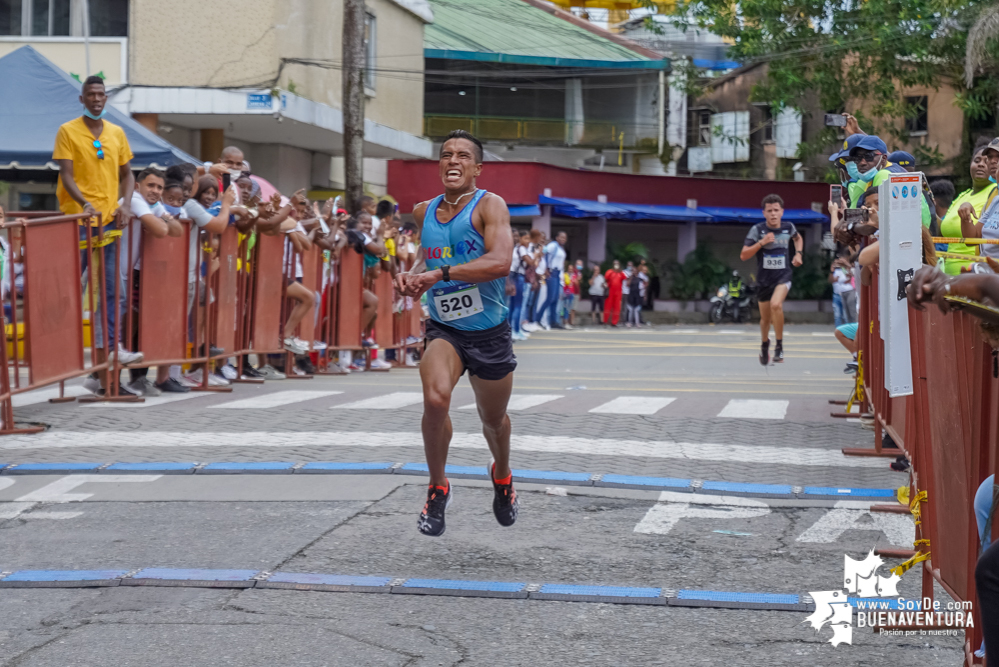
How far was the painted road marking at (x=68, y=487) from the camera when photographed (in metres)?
7.06

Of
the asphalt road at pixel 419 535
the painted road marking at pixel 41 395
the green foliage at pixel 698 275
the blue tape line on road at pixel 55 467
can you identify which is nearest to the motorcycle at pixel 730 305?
the green foliage at pixel 698 275

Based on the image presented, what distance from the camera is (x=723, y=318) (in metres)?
39.4

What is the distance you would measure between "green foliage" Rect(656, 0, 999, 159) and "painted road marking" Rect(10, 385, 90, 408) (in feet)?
91.1

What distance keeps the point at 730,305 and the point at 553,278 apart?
10618 mm

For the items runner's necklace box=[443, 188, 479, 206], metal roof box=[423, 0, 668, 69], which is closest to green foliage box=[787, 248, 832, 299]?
metal roof box=[423, 0, 668, 69]

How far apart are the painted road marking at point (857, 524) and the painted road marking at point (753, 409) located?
4094mm

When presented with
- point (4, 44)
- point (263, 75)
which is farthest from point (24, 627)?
point (4, 44)

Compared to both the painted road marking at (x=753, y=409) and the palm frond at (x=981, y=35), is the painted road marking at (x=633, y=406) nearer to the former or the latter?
the painted road marking at (x=753, y=409)

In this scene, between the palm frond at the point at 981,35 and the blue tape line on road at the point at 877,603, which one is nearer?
the blue tape line on road at the point at 877,603

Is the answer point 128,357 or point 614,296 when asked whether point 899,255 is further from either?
point 614,296

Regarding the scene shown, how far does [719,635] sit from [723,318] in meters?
35.3

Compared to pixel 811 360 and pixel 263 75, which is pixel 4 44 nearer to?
pixel 263 75

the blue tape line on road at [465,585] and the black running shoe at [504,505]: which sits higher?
the black running shoe at [504,505]

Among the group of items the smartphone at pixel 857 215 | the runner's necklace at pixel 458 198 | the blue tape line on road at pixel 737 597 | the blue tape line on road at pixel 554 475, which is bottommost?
the blue tape line on road at pixel 737 597
